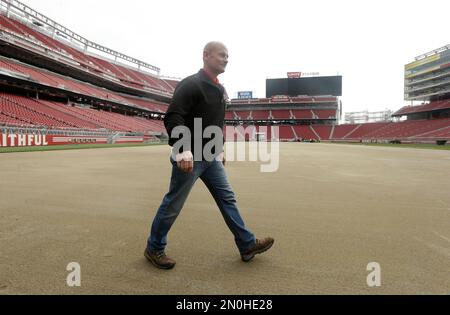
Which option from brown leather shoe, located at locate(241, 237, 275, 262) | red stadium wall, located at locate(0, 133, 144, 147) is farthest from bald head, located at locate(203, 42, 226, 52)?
red stadium wall, located at locate(0, 133, 144, 147)

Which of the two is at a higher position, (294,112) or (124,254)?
(294,112)

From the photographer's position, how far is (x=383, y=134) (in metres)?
53.9

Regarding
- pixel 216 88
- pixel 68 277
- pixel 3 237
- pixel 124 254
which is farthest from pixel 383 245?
pixel 3 237

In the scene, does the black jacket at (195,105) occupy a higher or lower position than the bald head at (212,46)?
lower

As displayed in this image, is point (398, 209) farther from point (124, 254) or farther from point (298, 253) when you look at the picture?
point (124, 254)

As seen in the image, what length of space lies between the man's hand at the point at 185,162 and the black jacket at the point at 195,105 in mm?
65

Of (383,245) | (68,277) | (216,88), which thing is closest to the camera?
(68,277)

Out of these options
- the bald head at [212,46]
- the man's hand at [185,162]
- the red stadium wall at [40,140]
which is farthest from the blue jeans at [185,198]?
the red stadium wall at [40,140]

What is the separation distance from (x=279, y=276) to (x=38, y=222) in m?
2.90

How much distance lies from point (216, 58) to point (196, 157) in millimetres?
844

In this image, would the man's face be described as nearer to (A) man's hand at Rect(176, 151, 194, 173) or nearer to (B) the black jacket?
(B) the black jacket

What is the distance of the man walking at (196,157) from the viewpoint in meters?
2.02

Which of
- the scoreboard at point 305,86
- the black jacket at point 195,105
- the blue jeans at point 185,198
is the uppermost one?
the scoreboard at point 305,86

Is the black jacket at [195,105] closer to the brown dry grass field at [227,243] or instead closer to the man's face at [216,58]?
the man's face at [216,58]
